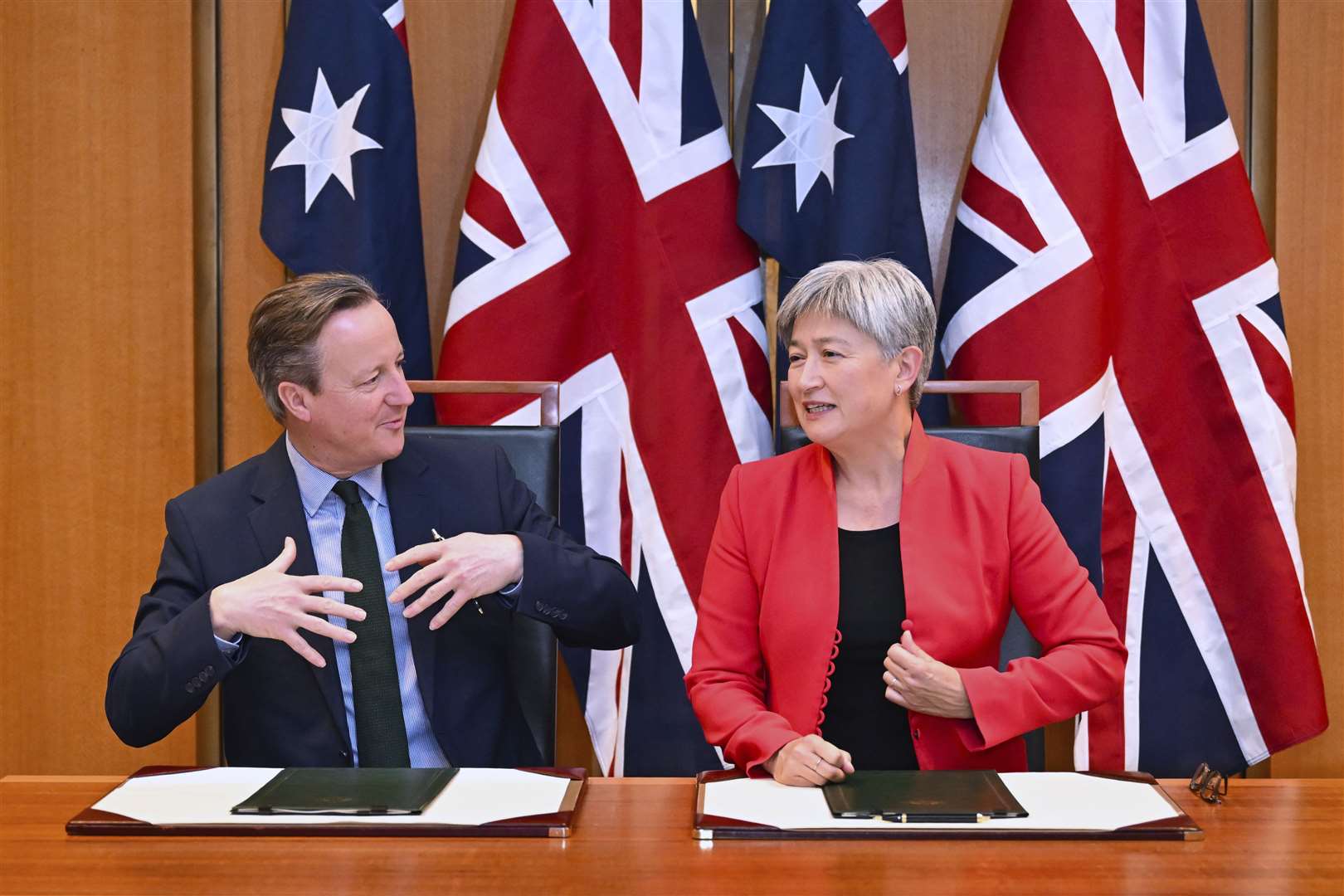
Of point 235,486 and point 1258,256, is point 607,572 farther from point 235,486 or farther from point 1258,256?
point 1258,256

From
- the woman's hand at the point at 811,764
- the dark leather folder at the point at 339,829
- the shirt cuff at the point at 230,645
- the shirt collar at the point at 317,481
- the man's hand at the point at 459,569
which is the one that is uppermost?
the shirt collar at the point at 317,481

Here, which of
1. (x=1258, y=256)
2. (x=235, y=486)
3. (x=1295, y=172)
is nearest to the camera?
(x=235, y=486)

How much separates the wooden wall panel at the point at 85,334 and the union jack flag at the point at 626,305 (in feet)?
2.68

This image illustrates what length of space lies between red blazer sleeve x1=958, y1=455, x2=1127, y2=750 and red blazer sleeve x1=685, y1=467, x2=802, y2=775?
0.29 metres

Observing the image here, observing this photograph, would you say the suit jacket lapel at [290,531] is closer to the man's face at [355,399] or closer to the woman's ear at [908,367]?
the man's face at [355,399]

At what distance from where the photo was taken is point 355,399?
2.00 m

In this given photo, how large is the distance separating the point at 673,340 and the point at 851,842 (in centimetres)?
169

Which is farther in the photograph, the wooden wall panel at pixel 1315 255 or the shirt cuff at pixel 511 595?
the wooden wall panel at pixel 1315 255

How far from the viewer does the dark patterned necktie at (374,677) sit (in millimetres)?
1894

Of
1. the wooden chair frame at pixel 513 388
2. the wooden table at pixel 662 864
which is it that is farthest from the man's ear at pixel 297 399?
the wooden table at pixel 662 864

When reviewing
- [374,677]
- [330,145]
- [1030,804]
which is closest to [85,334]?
[330,145]

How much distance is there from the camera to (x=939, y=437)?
2135 millimetres

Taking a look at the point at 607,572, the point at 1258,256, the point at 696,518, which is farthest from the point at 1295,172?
the point at 607,572

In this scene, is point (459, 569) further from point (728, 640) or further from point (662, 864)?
point (662, 864)
